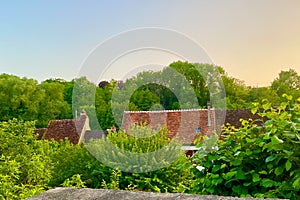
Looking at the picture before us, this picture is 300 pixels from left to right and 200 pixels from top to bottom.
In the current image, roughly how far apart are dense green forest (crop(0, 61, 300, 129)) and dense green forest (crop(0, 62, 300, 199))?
0.09m

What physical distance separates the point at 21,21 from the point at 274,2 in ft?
32.4

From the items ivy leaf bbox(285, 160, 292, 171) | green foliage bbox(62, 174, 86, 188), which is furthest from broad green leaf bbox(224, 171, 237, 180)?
green foliage bbox(62, 174, 86, 188)

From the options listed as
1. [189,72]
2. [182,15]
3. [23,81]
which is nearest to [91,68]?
[182,15]

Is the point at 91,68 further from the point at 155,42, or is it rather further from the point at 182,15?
the point at 182,15

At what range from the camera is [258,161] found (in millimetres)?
1989

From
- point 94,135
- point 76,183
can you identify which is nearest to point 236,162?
point 76,183

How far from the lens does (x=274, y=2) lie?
40.9 feet

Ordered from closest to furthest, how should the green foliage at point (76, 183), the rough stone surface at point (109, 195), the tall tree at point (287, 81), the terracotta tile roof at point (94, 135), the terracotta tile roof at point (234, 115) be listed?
the rough stone surface at point (109, 195), the green foliage at point (76, 183), the terracotta tile roof at point (94, 135), the terracotta tile roof at point (234, 115), the tall tree at point (287, 81)

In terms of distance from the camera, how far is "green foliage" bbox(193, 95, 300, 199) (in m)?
1.74

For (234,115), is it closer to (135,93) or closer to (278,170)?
(135,93)

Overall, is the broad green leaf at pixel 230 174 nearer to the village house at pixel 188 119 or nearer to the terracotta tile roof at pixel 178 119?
the village house at pixel 188 119

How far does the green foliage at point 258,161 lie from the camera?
5.70 feet

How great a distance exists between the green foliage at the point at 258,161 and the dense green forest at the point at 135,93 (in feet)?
35.7

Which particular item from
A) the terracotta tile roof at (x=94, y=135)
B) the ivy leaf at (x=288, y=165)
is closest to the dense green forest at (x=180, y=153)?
the ivy leaf at (x=288, y=165)
